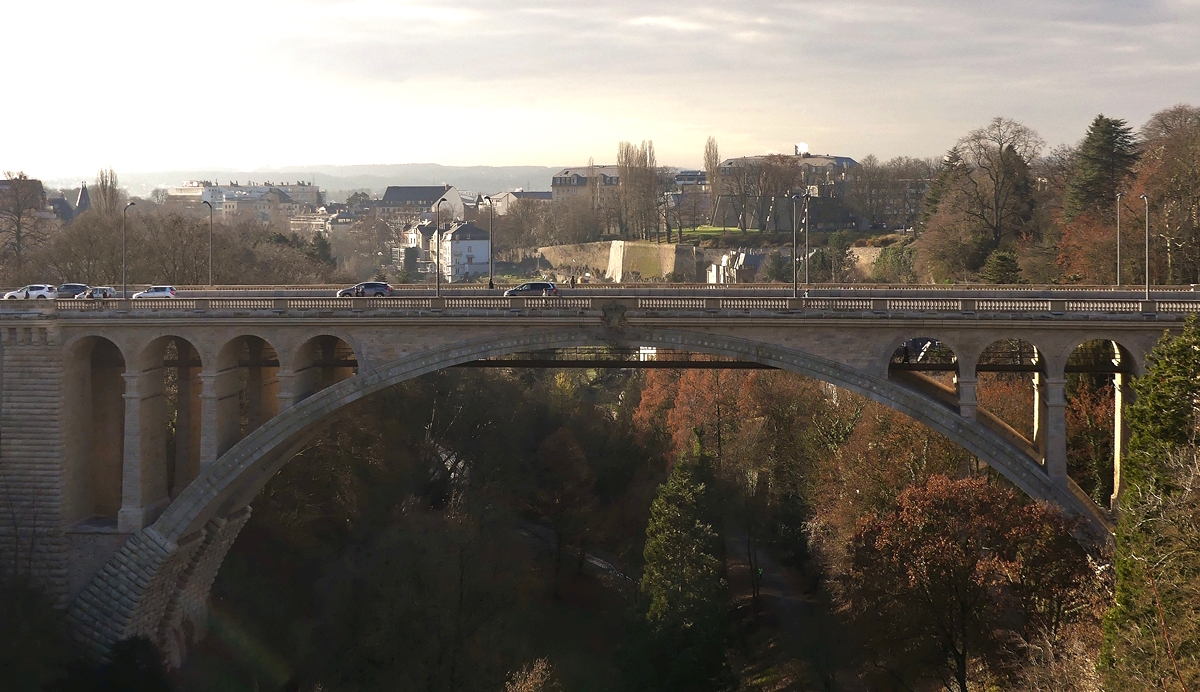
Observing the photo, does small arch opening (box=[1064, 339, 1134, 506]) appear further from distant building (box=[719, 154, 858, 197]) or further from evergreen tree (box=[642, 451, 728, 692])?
distant building (box=[719, 154, 858, 197])

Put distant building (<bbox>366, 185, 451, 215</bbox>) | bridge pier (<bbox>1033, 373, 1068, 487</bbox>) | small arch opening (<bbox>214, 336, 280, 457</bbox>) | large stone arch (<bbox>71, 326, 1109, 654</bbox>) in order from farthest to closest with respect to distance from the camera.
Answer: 1. distant building (<bbox>366, 185, 451, 215</bbox>)
2. small arch opening (<bbox>214, 336, 280, 457</bbox>)
3. large stone arch (<bbox>71, 326, 1109, 654</bbox>)
4. bridge pier (<bbox>1033, 373, 1068, 487</bbox>)

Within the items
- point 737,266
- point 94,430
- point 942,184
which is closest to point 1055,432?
point 94,430

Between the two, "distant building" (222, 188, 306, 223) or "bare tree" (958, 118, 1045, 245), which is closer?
"bare tree" (958, 118, 1045, 245)

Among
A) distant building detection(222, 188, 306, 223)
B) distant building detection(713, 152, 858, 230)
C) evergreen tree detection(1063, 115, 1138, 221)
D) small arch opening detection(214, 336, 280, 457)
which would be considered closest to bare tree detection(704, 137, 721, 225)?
distant building detection(713, 152, 858, 230)

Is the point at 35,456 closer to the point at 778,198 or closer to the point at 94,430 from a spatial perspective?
the point at 94,430

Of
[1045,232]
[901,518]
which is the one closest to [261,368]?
[901,518]

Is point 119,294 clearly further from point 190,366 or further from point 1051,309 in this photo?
point 1051,309

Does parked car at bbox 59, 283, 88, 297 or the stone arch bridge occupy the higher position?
parked car at bbox 59, 283, 88, 297
